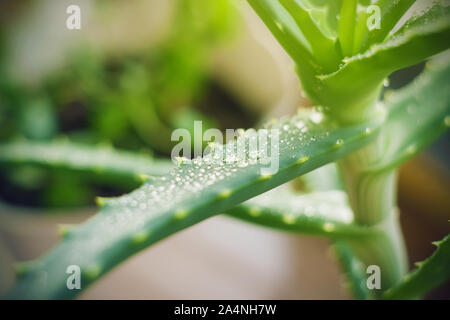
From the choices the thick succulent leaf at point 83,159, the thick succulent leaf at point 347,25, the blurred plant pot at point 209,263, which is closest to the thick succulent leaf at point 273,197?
the thick succulent leaf at point 83,159

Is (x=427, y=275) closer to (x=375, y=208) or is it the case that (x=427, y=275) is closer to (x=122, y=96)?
Answer: (x=375, y=208)

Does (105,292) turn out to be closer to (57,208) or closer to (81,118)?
(57,208)

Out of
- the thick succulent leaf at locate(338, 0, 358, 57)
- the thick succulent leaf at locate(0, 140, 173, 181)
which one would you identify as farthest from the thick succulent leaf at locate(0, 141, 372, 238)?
the thick succulent leaf at locate(338, 0, 358, 57)

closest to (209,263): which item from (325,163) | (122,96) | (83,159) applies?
(122,96)

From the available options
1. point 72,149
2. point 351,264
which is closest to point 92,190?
point 72,149

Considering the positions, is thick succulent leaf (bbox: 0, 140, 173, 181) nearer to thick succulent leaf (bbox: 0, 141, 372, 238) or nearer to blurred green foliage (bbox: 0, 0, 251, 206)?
thick succulent leaf (bbox: 0, 141, 372, 238)

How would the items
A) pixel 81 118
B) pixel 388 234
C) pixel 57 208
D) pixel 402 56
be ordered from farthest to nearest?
1. pixel 81 118
2. pixel 57 208
3. pixel 388 234
4. pixel 402 56
